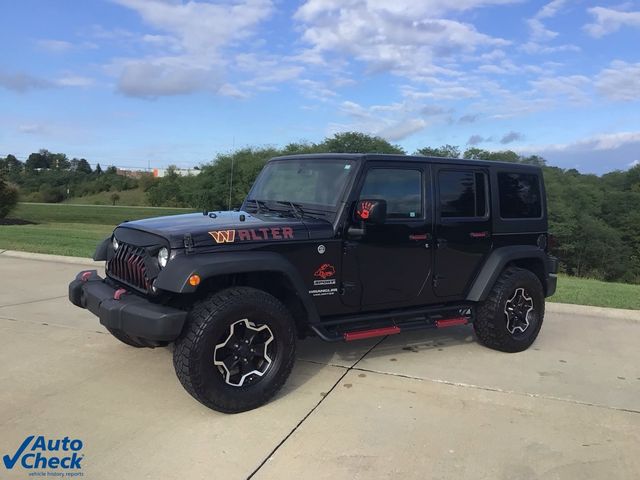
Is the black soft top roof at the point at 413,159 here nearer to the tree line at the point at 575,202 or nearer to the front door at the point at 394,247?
the front door at the point at 394,247

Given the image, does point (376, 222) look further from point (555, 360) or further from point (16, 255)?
point (16, 255)

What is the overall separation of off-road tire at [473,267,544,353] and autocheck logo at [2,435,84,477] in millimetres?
3544

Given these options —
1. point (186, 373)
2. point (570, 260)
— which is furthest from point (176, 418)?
point (570, 260)

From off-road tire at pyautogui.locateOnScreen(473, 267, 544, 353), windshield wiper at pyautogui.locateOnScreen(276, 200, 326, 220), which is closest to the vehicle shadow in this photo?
off-road tire at pyautogui.locateOnScreen(473, 267, 544, 353)

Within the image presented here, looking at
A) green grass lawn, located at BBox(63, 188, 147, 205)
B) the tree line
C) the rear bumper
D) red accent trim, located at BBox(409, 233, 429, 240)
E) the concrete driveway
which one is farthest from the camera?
green grass lawn, located at BBox(63, 188, 147, 205)

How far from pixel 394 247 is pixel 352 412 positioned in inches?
55.0

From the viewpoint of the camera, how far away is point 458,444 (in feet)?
11.2

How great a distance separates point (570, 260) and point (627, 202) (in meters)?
12.6

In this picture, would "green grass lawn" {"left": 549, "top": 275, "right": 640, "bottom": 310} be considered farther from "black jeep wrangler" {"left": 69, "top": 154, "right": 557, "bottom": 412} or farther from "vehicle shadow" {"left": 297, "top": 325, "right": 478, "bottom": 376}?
"vehicle shadow" {"left": 297, "top": 325, "right": 478, "bottom": 376}

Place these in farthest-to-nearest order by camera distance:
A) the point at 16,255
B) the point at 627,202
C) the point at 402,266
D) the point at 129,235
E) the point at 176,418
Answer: the point at 627,202 < the point at 16,255 < the point at 402,266 < the point at 129,235 < the point at 176,418

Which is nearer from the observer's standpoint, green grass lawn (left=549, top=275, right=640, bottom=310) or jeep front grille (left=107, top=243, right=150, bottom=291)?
jeep front grille (left=107, top=243, right=150, bottom=291)

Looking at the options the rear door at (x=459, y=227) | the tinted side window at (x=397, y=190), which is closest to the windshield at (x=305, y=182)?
the tinted side window at (x=397, y=190)

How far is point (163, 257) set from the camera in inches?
147

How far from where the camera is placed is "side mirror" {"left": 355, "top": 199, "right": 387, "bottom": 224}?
13.4 feet
